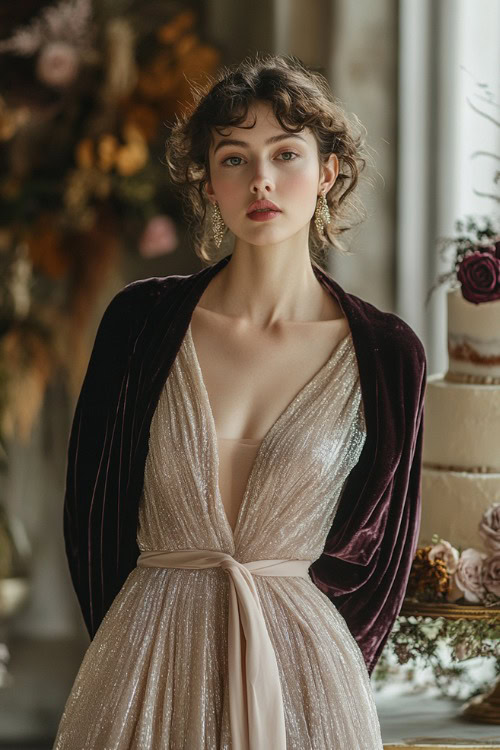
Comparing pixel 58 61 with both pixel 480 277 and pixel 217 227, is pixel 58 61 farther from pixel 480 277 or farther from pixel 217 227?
pixel 217 227

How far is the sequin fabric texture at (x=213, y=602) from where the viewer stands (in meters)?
1.47

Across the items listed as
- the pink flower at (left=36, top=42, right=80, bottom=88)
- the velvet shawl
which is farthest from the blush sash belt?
the pink flower at (left=36, top=42, right=80, bottom=88)

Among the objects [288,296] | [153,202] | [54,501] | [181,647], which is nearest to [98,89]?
[153,202]

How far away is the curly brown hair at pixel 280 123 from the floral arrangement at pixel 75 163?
1995 mm

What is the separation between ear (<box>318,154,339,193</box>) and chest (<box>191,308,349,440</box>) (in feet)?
0.60

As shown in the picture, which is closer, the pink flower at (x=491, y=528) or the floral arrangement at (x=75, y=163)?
the pink flower at (x=491, y=528)

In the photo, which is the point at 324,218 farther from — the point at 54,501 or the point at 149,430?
the point at 54,501

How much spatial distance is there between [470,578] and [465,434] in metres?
0.31

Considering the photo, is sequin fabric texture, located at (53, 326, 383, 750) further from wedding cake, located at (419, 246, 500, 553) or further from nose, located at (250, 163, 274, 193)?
wedding cake, located at (419, 246, 500, 553)

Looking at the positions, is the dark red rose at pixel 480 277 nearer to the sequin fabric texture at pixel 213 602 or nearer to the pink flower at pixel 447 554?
the pink flower at pixel 447 554

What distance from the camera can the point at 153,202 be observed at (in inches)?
151

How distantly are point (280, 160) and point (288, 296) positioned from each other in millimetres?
187

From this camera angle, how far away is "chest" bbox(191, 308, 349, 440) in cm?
156

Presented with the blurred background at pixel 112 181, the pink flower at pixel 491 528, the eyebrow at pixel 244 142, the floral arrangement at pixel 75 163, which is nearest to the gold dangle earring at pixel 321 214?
the eyebrow at pixel 244 142
